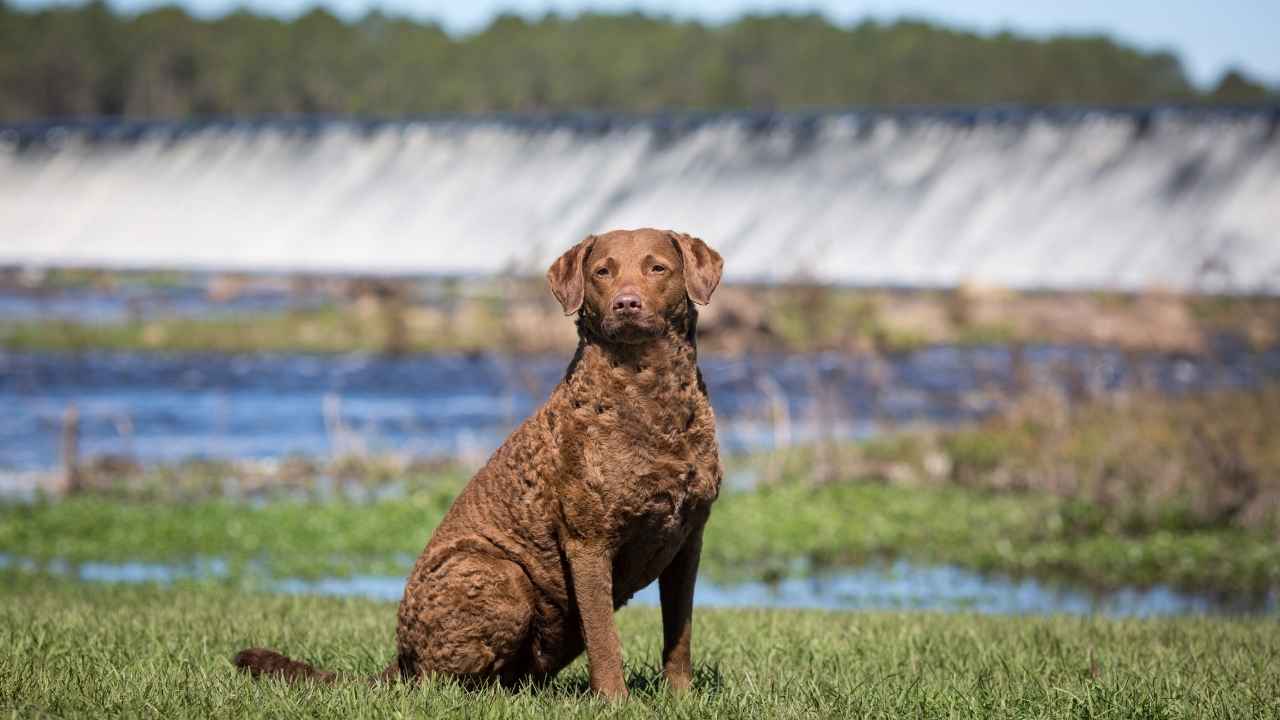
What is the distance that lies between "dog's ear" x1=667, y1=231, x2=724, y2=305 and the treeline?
276 feet

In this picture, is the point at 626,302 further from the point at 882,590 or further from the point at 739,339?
the point at 739,339

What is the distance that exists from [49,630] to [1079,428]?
578 inches

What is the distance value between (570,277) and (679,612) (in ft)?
4.01

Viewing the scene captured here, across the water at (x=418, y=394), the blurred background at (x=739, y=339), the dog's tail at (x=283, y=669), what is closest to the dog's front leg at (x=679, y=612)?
the dog's tail at (x=283, y=669)

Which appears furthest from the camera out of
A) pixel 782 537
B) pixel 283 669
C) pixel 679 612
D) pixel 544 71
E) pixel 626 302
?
pixel 544 71

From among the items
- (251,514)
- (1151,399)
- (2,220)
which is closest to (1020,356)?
(1151,399)

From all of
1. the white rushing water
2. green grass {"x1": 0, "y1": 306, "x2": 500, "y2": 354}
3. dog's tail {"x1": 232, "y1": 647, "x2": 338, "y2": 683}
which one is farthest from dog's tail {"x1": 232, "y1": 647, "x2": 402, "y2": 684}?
green grass {"x1": 0, "y1": 306, "x2": 500, "y2": 354}

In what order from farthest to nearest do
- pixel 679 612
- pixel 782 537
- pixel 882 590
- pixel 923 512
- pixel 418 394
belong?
pixel 418 394
pixel 923 512
pixel 782 537
pixel 882 590
pixel 679 612

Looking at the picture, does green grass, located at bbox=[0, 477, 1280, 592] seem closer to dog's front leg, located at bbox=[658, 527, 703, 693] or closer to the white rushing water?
dog's front leg, located at bbox=[658, 527, 703, 693]

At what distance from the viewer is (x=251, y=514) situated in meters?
17.5

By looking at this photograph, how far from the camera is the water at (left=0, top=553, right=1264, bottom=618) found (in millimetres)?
13289

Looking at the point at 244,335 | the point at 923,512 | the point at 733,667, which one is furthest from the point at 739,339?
the point at 733,667

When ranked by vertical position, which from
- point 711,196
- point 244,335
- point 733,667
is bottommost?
point 733,667

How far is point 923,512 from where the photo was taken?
17.2 meters
